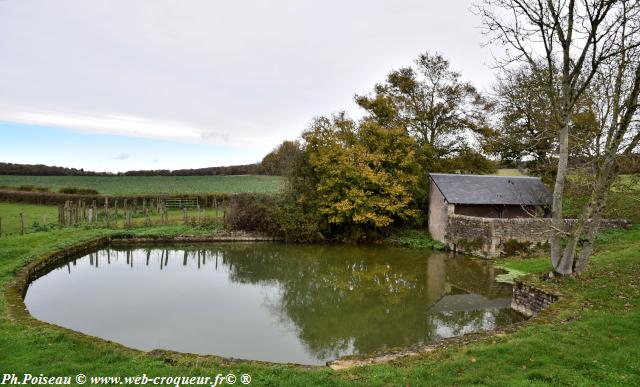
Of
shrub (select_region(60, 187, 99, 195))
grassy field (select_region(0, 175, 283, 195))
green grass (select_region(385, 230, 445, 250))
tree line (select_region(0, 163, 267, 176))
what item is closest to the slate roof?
green grass (select_region(385, 230, 445, 250))

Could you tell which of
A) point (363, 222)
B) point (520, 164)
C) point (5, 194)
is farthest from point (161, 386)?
point (5, 194)

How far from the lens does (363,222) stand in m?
22.7

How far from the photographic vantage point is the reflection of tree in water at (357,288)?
32.8 feet

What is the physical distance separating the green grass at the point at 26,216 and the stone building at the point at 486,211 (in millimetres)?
22137

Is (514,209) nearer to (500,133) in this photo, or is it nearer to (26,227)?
(500,133)

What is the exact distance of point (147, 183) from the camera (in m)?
46.9

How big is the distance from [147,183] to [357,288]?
130 feet

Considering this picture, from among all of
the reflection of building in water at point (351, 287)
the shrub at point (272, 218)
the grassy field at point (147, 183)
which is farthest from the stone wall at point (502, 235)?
the grassy field at point (147, 183)

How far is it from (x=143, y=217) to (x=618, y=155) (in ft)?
86.8

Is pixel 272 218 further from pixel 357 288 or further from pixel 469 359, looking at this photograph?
pixel 469 359

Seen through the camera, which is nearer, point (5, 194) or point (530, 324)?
point (530, 324)

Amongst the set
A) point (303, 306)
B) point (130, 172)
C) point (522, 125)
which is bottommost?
point (303, 306)

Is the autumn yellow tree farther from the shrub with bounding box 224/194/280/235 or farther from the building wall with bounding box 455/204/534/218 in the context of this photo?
the building wall with bounding box 455/204/534/218

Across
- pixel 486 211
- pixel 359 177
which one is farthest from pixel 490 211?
pixel 359 177
